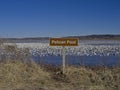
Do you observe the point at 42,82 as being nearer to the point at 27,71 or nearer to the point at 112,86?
the point at 27,71

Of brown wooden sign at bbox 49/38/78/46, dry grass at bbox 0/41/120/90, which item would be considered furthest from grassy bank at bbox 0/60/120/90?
brown wooden sign at bbox 49/38/78/46

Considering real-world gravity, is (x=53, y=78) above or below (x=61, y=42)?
below

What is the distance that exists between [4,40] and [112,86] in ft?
18.7

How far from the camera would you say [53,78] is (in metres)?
12.6

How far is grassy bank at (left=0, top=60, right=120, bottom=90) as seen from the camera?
11.2 metres

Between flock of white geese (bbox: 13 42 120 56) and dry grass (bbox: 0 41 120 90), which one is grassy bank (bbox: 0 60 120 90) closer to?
dry grass (bbox: 0 41 120 90)

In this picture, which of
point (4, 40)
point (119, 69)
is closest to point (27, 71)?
point (4, 40)

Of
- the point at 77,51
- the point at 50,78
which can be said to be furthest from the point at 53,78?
the point at 77,51

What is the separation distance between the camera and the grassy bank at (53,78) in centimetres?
1122

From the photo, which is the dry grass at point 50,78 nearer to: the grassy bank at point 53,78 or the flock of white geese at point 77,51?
the grassy bank at point 53,78

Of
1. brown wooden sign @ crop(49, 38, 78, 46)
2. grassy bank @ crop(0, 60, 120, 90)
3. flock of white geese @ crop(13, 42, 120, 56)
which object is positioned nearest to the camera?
grassy bank @ crop(0, 60, 120, 90)

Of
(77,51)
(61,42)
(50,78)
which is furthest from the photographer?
(77,51)

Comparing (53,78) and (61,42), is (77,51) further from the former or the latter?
(53,78)

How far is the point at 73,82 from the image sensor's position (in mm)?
11930
